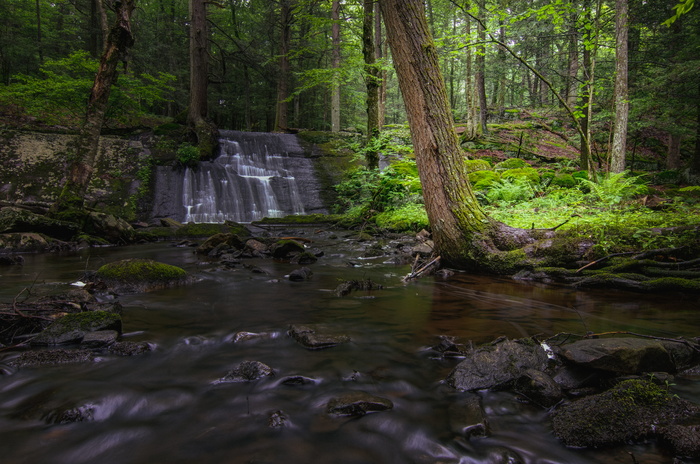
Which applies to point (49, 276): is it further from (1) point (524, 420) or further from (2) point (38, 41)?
(2) point (38, 41)

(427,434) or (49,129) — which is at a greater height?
(49,129)

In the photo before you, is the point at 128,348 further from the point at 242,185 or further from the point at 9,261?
the point at 242,185

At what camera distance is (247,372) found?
2670mm

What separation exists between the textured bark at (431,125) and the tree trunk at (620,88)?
333 inches

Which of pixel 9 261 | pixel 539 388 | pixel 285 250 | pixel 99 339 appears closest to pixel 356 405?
pixel 539 388

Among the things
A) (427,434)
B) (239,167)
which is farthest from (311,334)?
(239,167)

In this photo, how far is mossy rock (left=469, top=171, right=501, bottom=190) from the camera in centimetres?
1165

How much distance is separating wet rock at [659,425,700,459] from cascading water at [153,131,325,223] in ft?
47.7

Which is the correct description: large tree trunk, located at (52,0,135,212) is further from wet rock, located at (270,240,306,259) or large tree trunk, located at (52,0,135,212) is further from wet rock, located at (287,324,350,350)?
wet rock, located at (287,324,350,350)

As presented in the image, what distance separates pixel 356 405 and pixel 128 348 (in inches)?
82.2

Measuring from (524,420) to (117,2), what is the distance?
12012 millimetres

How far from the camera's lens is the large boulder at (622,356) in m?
2.30

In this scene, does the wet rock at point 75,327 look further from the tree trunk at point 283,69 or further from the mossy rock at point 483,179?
the tree trunk at point 283,69

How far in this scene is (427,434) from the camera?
2021mm
